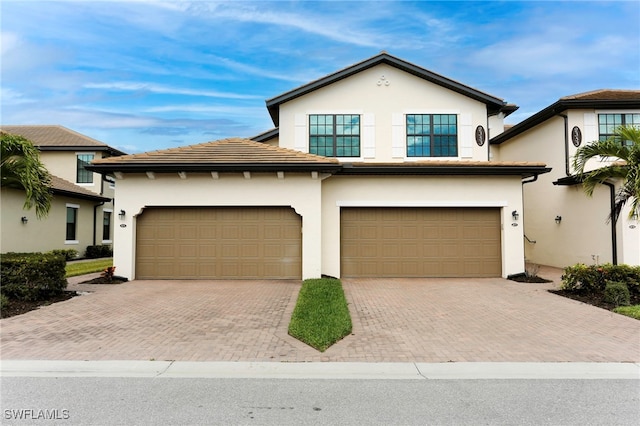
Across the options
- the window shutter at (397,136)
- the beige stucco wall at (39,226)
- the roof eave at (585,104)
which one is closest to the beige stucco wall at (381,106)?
the window shutter at (397,136)

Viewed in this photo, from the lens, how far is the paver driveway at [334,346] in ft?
19.1

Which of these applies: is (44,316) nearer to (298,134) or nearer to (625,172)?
(298,134)

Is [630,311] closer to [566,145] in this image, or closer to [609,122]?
[566,145]

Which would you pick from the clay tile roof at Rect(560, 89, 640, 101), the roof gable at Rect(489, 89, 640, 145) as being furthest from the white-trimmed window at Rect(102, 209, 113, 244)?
the clay tile roof at Rect(560, 89, 640, 101)

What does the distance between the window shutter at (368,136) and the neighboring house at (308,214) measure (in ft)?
0.77

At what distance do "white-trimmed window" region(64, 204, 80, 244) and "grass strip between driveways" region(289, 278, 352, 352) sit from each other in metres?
16.5

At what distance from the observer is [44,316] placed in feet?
26.6

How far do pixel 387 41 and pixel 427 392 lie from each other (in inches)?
659

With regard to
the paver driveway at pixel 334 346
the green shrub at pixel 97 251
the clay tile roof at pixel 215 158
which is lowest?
the paver driveway at pixel 334 346

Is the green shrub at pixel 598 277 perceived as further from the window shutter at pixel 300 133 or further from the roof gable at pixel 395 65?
the window shutter at pixel 300 133

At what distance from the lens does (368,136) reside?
600 inches

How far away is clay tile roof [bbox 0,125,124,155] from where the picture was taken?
2261 cm

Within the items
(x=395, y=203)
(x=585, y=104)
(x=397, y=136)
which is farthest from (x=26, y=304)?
(x=585, y=104)

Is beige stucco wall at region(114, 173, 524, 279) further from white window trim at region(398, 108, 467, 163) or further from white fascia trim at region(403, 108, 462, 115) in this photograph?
white fascia trim at region(403, 108, 462, 115)
